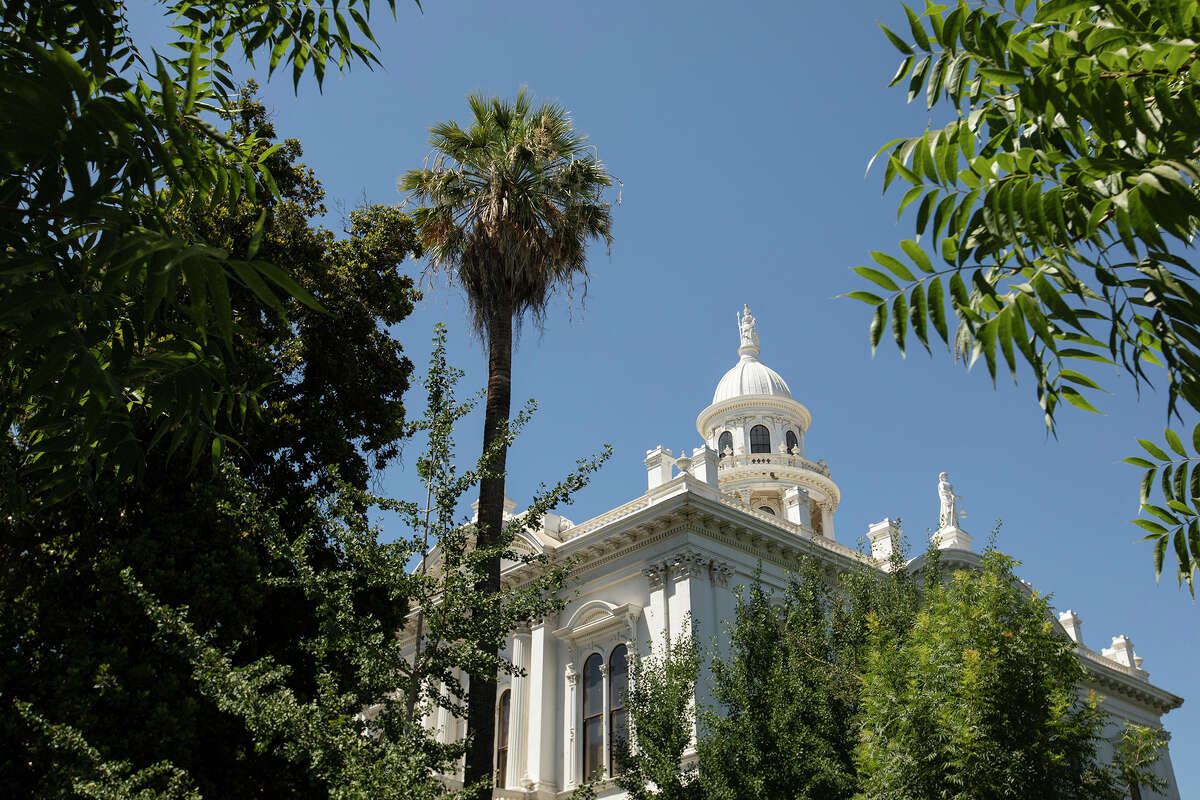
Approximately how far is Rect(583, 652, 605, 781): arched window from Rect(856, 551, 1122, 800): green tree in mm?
11774

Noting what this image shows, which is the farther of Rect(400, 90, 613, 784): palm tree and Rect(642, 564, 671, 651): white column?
Rect(642, 564, 671, 651): white column

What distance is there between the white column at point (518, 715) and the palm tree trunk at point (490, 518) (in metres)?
12.5

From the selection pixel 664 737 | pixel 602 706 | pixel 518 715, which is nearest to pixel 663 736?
pixel 664 737

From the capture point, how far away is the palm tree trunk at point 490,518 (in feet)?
42.5

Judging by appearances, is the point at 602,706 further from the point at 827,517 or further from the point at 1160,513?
the point at 1160,513

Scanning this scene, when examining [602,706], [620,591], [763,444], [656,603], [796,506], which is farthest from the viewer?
[763,444]

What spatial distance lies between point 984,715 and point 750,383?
3321 centimetres

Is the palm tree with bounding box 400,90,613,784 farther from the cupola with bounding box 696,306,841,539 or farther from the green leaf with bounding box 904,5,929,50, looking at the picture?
the cupola with bounding box 696,306,841,539

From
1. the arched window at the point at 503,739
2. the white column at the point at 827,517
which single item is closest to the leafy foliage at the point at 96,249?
the arched window at the point at 503,739

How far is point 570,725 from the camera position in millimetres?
25938

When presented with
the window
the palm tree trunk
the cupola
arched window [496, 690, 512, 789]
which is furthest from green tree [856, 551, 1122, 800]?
the cupola

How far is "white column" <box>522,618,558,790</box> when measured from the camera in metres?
25.8

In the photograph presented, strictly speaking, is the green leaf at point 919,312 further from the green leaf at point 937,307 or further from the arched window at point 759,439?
the arched window at point 759,439

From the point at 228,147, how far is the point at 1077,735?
1344 centimetres
